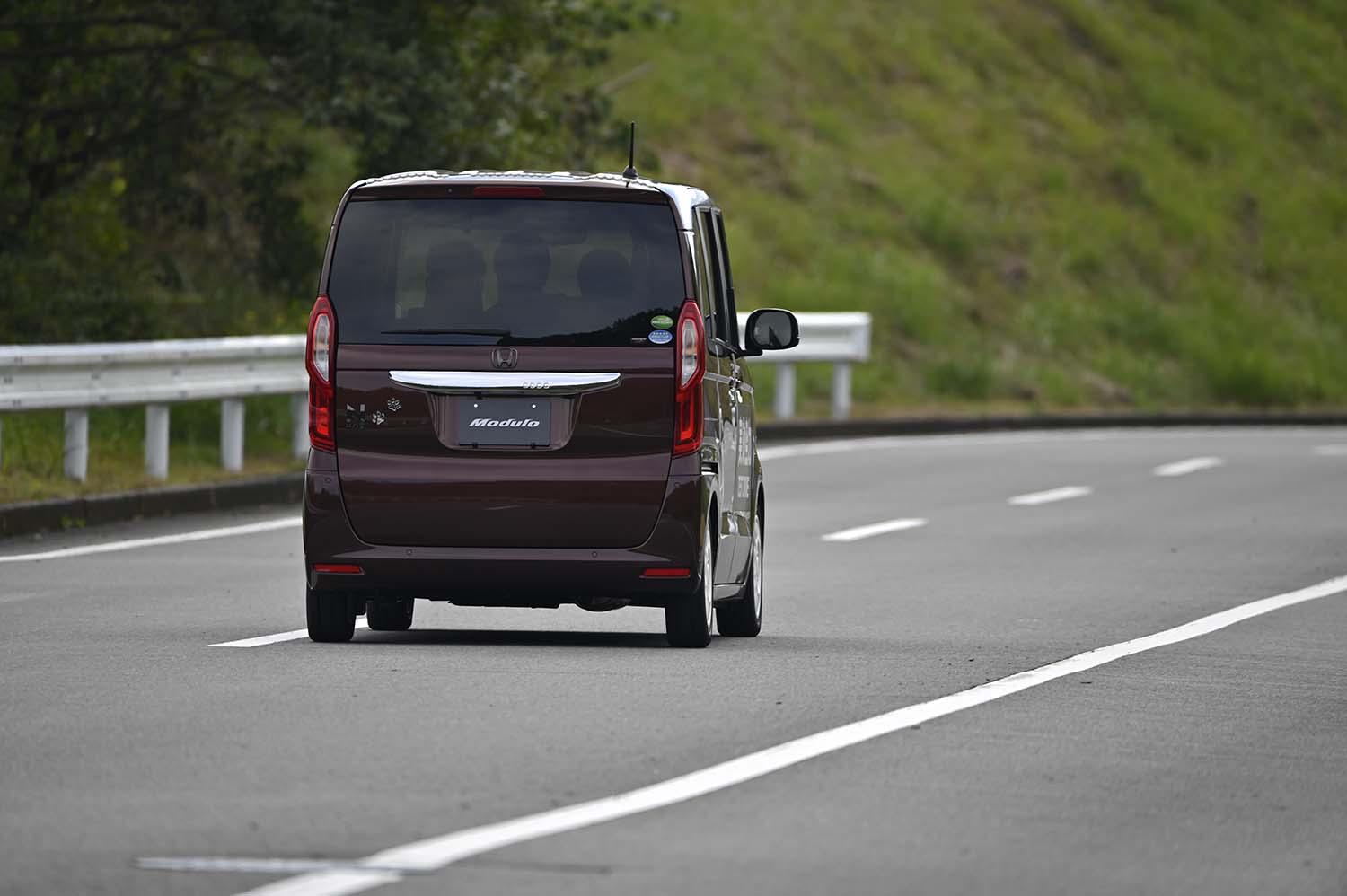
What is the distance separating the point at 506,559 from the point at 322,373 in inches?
41.0

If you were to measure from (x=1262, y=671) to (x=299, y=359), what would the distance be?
1267 centimetres

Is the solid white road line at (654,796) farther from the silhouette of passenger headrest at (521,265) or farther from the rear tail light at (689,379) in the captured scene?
the silhouette of passenger headrest at (521,265)

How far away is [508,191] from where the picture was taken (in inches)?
453

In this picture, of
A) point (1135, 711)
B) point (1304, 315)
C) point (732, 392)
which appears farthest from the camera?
point (1304, 315)

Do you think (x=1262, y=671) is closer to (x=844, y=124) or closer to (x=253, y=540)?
(x=253, y=540)

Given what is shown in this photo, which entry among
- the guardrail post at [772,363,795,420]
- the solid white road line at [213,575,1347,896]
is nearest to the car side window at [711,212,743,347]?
the solid white road line at [213,575,1347,896]

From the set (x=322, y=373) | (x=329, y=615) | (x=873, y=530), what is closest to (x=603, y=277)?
(x=322, y=373)

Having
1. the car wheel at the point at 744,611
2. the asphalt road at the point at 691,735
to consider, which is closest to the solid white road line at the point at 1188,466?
the asphalt road at the point at 691,735

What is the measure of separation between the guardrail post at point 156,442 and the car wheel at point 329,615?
9040mm

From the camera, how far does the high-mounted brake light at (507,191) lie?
11.5 metres

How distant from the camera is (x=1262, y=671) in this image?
11594 millimetres

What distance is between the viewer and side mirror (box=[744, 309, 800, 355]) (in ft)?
41.4

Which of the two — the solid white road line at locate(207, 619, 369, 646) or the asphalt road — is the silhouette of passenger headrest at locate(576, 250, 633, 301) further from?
the solid white road line at locate(207, 619, 369, 646)

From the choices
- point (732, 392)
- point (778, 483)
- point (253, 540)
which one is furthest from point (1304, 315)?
point (732, 392)
